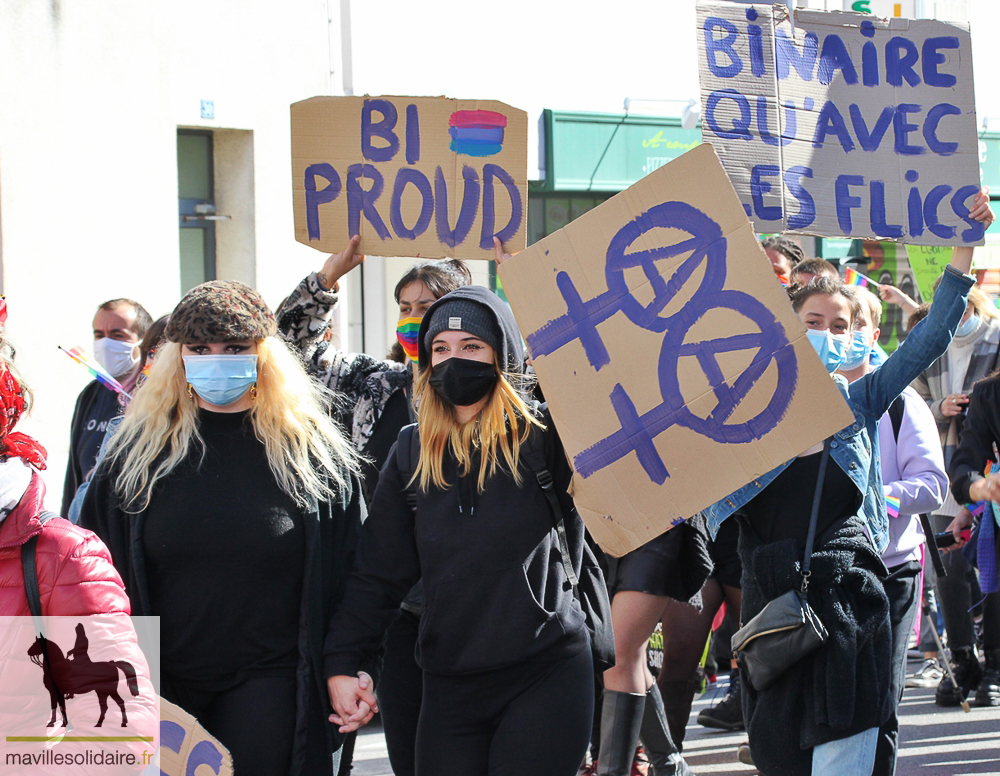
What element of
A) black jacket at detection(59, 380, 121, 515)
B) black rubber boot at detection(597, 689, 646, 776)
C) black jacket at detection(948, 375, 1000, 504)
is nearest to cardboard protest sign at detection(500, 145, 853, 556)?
black rubber boot at detection(597, 689, 646, 776)

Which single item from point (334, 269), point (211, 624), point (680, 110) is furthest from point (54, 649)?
point (680, 110)

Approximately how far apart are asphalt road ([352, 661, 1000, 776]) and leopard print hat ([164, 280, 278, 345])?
2.73m

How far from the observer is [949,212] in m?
3.73

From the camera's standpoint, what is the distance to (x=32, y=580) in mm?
2336

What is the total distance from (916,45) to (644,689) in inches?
97.8

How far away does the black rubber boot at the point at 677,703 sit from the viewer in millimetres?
5047

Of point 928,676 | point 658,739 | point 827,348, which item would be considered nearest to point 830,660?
point 827,348

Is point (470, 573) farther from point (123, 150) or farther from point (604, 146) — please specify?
point (604, 146)

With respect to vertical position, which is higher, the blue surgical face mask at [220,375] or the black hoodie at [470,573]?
the blue surgical face mask at [220,375]

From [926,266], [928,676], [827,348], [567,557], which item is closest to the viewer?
[567,557]

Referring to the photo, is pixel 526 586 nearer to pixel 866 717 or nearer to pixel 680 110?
pixel 866 717

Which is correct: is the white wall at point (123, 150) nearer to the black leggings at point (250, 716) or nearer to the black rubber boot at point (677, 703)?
the black rubber boot at point (677, 703)

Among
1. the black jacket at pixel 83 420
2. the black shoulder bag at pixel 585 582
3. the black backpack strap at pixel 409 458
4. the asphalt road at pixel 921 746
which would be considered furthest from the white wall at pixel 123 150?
the black shoulder bag at pixel 585 582

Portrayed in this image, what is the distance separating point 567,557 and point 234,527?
0.90m
